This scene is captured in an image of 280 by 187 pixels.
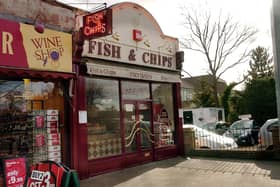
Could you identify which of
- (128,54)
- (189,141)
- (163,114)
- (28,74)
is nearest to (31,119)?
(28,74)

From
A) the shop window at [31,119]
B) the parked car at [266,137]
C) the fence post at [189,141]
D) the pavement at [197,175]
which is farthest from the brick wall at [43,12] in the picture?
the parked car at [266,137]

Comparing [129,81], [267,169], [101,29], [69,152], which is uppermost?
[101,29]

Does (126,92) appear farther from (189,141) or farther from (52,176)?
(52,176)

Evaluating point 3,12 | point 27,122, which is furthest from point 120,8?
point 27,122

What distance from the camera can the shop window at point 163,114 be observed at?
11.8m

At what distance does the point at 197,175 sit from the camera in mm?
8594

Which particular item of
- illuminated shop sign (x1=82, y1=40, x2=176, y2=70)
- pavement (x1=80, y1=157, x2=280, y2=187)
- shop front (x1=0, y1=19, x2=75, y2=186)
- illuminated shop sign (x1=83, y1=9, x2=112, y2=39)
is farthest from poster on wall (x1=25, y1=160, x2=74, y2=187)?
illuminated shop sign (x1=82, y1=40, x2=176, y2=70)

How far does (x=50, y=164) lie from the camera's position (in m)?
4.98

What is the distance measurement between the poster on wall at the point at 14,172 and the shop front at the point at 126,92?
2539mm

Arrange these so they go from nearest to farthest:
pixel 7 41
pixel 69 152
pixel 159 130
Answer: pixel 7 41
pixel 69 152
pixel 159 130

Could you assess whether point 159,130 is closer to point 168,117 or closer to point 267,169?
point 168,117

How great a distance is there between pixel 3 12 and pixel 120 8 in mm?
4203

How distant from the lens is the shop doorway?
1037 centimetres

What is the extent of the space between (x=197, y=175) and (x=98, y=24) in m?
5.02
